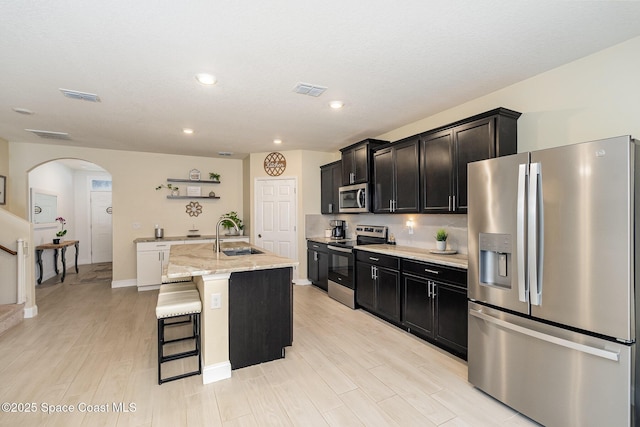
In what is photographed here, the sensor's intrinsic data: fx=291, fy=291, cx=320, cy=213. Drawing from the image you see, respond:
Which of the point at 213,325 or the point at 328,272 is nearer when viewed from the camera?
the point at 213,325

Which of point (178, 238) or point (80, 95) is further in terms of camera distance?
point (178, 238)

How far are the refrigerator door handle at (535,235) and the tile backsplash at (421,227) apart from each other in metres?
1.45

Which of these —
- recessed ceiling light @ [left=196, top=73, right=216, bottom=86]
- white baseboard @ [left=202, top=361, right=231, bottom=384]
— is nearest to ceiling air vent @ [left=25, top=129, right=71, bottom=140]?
recessed ceiling light @ [left=196, top=73, right=216, bottom=86]

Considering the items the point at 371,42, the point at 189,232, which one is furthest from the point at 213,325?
the point at 189,232

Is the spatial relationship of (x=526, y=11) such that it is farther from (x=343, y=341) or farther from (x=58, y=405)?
(x=58, y=405)

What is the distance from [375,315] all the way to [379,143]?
2484mm

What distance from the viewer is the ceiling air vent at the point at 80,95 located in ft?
9.52

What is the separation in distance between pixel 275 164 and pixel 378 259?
121 inches

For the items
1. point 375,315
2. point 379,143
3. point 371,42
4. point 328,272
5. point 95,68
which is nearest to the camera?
point 371,42

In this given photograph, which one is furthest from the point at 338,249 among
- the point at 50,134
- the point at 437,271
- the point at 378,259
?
the point at 50,134

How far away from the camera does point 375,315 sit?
396cm

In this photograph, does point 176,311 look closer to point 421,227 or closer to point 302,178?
point 421,227

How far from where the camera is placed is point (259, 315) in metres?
2.73

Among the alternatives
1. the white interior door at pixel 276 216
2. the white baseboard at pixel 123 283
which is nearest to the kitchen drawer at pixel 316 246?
the white interior door at pixel 276 216
